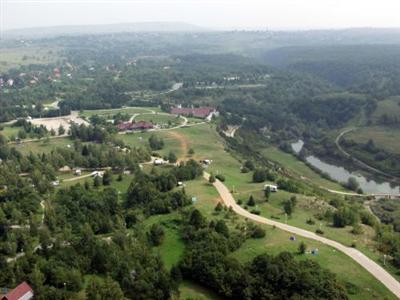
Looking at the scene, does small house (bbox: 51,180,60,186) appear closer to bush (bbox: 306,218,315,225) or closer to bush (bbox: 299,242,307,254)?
bush (bbox: 306,218,315,225)

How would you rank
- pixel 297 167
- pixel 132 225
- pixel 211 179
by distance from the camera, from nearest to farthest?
pixel 132 225 → pixel 211 179 → pixel 297 167

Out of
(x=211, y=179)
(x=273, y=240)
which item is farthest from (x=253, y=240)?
(x=211, y=179)

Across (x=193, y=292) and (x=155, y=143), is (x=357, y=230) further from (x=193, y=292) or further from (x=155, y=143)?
(x=155, y=143)

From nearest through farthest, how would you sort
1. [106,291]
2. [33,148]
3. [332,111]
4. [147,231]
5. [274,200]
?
[106,291] < [147,231] < [274,200] < [33,148] < [332,111]

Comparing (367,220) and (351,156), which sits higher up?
(367,220)

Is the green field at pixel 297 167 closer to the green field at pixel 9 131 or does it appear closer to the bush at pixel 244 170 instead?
the bush at pixel 244 170

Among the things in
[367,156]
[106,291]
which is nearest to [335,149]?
[367,156]

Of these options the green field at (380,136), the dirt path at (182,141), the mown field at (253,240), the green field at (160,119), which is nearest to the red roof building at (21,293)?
the mown field at (253,240)

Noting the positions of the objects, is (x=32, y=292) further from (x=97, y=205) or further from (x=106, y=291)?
(x=97, y=205)
